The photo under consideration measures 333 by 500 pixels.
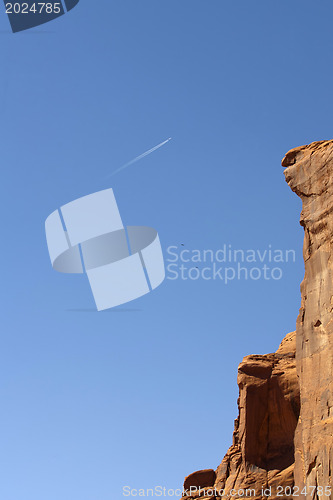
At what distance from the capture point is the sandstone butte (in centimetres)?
4372

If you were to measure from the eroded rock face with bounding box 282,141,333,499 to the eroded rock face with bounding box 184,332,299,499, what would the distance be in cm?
692

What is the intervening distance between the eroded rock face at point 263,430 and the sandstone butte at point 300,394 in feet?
0.23

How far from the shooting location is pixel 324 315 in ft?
150

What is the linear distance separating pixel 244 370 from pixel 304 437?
14.5 m

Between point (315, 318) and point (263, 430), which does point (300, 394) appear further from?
point (263, 430)

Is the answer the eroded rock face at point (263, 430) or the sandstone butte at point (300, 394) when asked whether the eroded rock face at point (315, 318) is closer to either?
the sandstone butte at point (300, 394)

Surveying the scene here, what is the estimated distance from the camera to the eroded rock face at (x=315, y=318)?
42.9 meters

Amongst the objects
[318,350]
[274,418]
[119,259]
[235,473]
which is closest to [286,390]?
[274,418]

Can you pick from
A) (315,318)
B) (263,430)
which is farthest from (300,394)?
(263,430)

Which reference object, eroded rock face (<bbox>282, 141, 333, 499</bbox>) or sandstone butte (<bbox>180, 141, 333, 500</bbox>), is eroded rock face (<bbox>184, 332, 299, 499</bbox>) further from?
eroded rock face (<bbox>282, 141, 333, 499</bbox>)

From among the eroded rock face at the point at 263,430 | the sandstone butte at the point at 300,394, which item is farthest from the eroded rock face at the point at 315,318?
the eroded rock face at the point at 263,430

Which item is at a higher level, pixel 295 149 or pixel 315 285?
pixel 295 149

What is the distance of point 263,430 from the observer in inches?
2233

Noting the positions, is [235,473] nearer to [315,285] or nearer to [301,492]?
[301,492]
